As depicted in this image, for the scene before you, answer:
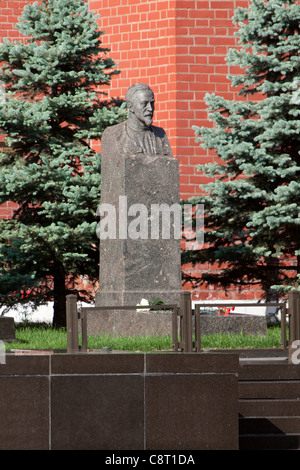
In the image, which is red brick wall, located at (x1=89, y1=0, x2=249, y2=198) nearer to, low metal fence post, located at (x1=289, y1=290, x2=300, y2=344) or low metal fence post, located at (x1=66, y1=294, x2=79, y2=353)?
low metal fence post, located at (x1=289, y1=290, x2=300, y2=344)

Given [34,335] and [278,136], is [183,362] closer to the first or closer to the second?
[34,335]

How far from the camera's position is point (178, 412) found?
25.0 ft

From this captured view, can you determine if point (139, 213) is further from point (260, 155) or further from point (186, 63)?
point (186, 63)

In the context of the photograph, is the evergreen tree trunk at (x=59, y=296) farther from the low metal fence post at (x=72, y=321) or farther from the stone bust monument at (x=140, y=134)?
the low metal fence post at (x=72, y=321)

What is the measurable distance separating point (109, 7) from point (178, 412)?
12.9 m

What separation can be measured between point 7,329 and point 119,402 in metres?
4.78

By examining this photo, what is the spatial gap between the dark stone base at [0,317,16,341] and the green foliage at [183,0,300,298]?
3872 millimetres

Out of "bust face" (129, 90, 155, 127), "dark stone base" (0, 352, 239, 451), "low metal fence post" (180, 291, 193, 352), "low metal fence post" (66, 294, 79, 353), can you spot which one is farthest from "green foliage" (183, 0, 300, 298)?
"dark stone base" (0, 352, 239, 451)

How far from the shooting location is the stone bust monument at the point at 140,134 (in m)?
12.4

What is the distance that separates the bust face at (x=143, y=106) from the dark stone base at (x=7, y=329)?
3358 mm

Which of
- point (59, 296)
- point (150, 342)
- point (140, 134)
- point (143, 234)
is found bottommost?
point (150, 342)

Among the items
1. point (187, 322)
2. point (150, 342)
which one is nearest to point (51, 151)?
point (150, 342)

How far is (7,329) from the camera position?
39.8 feet

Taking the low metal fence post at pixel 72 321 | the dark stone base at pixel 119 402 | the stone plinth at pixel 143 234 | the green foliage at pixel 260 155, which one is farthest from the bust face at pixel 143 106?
the dark stone base at pixel 119 402
